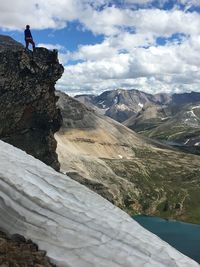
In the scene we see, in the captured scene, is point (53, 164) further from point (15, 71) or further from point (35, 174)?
point (35, 174)

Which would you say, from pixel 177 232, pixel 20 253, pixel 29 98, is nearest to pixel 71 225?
pixel 20 253

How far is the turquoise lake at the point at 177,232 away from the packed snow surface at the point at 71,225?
109 meters

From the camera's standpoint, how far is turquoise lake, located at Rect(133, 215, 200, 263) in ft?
468

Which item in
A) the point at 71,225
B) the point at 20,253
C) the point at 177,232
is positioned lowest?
the point at 177,232

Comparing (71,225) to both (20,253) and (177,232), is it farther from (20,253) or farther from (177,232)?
(177,232)

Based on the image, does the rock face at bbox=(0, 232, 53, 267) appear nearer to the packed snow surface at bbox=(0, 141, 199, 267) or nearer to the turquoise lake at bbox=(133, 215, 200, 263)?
the packed snow surface at bbox=(0, 141, 199, 267)

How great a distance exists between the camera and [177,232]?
170875mm

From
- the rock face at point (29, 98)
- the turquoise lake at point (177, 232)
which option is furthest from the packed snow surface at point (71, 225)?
the turquoise lake at point (177, 232)

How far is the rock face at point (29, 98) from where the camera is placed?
108438mm

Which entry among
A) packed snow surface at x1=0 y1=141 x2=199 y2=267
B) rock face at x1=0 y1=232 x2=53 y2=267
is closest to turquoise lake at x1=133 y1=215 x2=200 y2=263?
packed snow surface at x1=0 y1=141 x2=199 y2=267

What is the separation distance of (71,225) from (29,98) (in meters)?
98.1

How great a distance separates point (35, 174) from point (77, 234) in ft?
→ 18.4

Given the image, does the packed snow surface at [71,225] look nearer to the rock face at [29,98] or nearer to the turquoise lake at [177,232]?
the rock face at [29,98]

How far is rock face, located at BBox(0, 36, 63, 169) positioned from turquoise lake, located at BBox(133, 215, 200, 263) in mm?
46722
